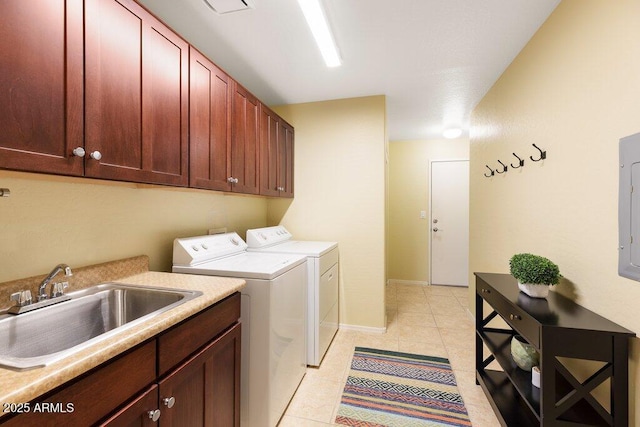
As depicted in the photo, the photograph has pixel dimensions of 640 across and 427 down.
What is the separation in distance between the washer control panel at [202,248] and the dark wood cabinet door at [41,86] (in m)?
0.84

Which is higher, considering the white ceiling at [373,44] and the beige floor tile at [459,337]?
the white ceiling at [373,44]

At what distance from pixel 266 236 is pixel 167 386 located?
5.63 ft

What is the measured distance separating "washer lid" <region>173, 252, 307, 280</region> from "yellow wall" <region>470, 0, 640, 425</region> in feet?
5.21

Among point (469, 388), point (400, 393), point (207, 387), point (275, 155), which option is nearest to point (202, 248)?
point (207, 387)

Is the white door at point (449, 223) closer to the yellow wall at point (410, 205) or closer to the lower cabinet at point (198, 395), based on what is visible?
the yellow wall at point (410, 205)

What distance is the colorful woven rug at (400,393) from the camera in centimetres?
171

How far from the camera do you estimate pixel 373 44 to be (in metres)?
A: 1.99

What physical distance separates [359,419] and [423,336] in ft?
4.43

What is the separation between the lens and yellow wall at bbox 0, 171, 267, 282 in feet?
Answer: 3.65

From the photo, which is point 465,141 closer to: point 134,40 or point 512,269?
point 512,269

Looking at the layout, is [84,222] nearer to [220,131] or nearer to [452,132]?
[220,131]

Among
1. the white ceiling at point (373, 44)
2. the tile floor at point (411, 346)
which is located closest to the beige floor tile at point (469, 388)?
the tile floor at point (411, 346)

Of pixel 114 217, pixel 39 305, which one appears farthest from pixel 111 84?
pixel 39 305

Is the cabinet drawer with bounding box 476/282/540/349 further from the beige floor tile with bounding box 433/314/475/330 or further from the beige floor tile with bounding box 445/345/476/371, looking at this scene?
the beige floor tile with bounding box 433/314/475/330
